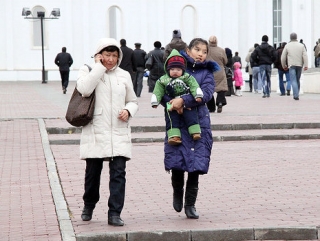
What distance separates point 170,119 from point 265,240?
144 centimetres

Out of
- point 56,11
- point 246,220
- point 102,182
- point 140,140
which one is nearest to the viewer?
point 246,220

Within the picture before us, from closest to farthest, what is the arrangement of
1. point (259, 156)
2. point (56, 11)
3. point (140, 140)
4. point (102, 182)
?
point (102, 182)
point (259, 156)
point (140, 140)
point (56, 11)

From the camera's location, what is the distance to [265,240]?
28.0 ft

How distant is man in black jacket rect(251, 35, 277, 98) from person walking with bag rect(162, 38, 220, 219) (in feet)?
70.3

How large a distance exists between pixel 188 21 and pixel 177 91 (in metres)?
46.6

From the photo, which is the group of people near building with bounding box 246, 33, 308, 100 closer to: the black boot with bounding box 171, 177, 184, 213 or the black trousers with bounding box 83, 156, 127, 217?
the black boot with bounding box 171, 177, 184, 213

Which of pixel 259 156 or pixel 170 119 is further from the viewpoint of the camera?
pixel 259 156

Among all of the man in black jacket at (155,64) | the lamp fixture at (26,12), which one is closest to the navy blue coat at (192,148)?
the man in black jacket at (155,64)

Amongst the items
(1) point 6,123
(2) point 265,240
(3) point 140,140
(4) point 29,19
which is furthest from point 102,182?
(4) point 29,19

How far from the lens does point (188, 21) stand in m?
55.6

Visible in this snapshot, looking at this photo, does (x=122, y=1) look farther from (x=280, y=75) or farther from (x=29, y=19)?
(x=280, y=75)

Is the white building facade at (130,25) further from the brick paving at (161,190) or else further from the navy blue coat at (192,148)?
the navy blue coat at (192,148)

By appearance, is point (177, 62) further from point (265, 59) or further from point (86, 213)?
point (265, 59)

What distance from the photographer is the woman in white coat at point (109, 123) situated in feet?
29.1
